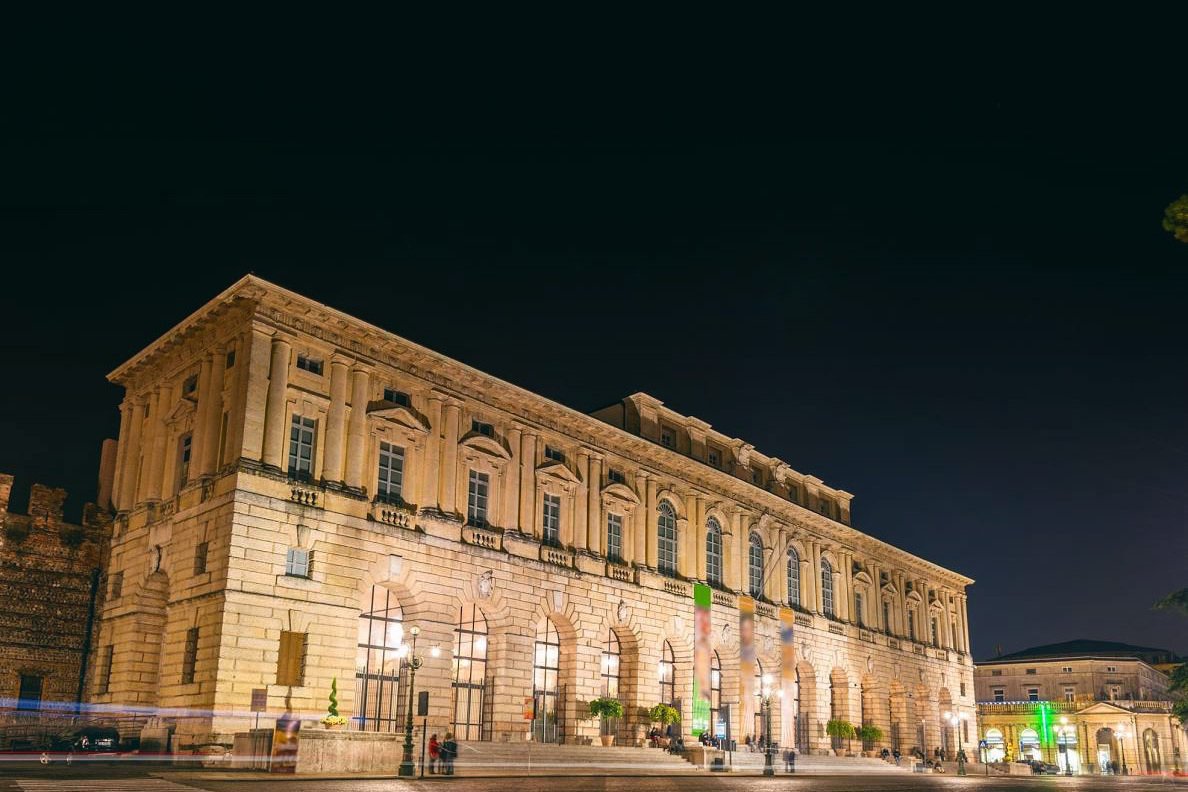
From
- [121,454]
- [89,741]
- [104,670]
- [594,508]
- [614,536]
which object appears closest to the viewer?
[89,741]

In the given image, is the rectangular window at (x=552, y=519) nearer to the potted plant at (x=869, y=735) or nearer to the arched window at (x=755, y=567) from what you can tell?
the arched window at (x=755, y=567)

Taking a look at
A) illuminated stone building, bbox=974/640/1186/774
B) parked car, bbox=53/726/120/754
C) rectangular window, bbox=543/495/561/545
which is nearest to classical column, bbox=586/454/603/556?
rectangular window, bbox=543/495/561/545

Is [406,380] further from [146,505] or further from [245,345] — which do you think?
[146,505]

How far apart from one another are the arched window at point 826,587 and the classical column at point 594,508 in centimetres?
1955

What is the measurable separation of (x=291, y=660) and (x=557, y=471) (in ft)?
47.4

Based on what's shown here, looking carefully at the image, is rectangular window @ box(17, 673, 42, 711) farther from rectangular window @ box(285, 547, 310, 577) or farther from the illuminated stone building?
the illuminated stone building

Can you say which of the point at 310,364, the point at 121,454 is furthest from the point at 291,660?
the point at 121,454

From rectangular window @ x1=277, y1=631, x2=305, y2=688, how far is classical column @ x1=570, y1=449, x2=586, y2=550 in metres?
13.9

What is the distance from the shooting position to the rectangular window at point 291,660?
31656 millimetres

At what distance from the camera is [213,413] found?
3450 centimetres

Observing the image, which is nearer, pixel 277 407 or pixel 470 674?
pixel 277 407

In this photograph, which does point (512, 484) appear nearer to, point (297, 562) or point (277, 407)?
point (297, 562)

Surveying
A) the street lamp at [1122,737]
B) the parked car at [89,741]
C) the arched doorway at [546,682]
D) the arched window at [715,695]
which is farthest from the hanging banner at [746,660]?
the street lamp at [1122,737]

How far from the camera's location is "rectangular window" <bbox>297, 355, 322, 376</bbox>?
116 feet
